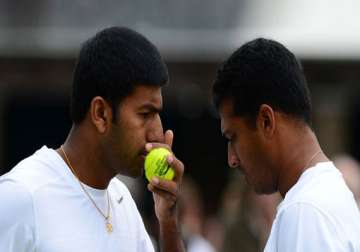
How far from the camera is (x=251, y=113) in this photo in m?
4.39

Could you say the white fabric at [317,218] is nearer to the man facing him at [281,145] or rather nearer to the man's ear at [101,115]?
the man facing him at [281,145]

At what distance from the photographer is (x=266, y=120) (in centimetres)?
435

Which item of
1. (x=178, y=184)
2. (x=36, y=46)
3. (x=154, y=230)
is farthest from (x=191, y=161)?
(x=178, y=184)

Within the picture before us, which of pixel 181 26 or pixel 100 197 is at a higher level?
pixel 100 197

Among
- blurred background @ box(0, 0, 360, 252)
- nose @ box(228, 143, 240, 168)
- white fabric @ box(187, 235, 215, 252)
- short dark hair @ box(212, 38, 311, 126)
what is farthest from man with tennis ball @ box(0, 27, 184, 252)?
blurred background @ box(0, 0, 360, 252)

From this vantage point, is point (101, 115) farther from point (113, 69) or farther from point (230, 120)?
point (230, 120)

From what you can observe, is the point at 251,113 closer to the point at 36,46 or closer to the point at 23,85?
the point at 36,46

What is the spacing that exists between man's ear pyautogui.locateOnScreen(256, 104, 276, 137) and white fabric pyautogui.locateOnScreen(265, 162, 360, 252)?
212 millimetres

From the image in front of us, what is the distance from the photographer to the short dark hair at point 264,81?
4.35 meters

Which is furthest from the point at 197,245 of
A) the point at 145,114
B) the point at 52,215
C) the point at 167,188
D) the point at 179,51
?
the point at 52,215

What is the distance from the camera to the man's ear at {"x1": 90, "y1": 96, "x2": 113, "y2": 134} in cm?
464

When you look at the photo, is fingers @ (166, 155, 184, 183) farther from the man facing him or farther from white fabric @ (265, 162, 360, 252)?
white fabric @ (265, 162, 360, 252)

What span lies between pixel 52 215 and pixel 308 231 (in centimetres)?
101

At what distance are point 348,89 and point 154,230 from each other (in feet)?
16.5
